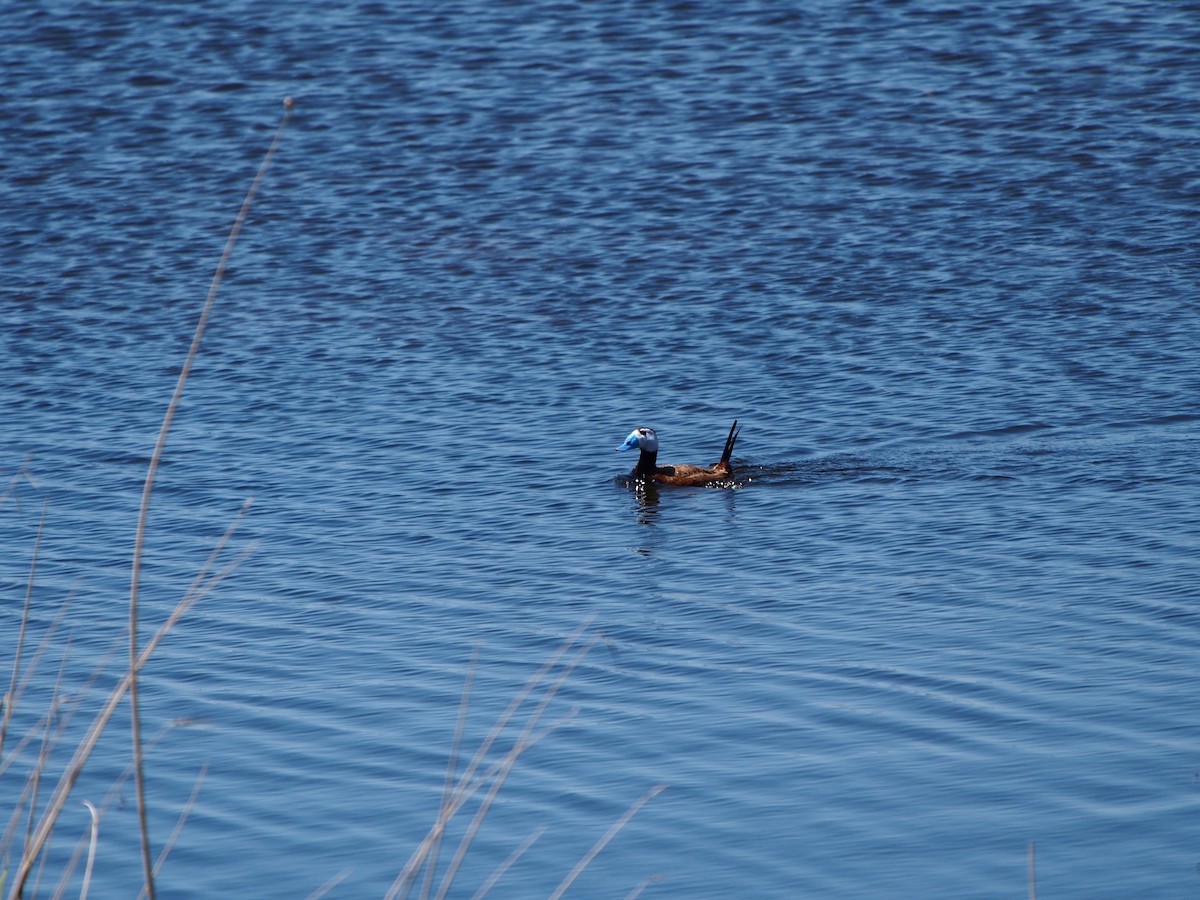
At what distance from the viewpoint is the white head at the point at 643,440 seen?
10.8 m

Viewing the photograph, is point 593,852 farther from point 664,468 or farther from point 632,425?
point 632,425

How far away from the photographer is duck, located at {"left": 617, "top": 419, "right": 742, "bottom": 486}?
1085 centimetres

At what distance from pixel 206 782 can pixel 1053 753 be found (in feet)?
9.50

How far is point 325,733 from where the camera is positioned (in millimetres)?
6645

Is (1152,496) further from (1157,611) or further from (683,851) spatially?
(683,851)

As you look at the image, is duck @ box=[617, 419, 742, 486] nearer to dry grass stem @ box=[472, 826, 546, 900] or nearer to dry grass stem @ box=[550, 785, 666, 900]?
dry grass stem @ box=[550, 785, 666, 900]

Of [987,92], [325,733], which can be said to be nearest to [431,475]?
[325,733]

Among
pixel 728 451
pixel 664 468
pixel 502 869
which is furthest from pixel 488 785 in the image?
pixel 664 468

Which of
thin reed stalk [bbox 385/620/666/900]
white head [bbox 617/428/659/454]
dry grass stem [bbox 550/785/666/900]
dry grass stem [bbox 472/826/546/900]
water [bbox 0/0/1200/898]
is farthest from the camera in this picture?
white head [bbox 617/428/659/454]

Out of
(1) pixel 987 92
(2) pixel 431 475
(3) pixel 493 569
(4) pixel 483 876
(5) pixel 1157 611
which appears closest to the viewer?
(4) pixel 483 876

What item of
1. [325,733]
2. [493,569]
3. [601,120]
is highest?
[325,733]

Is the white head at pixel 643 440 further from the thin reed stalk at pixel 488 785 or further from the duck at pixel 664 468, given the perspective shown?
the thin reed stalk at pixel 488 785

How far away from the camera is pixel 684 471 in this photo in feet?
36.6

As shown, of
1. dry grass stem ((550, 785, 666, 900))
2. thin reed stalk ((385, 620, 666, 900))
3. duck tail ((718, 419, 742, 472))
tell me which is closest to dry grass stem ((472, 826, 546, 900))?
thin reed stalk ((385, 620, 666, 900))
